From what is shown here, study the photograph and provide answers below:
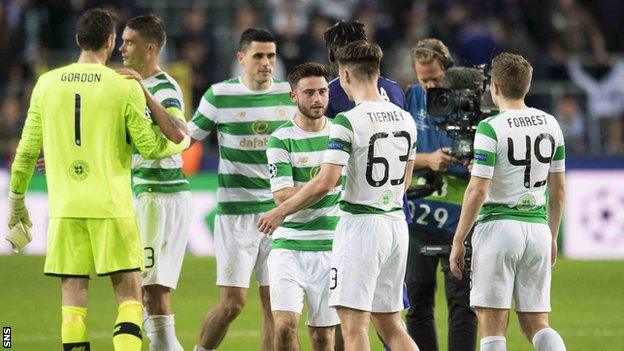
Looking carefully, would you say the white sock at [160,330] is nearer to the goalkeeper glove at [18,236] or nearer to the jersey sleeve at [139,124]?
the goalkeeper glove at [18,236]

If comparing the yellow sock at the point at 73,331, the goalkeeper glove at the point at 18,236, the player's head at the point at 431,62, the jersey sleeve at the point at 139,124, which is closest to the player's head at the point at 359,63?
the jersey sleeve at the point at 139,124

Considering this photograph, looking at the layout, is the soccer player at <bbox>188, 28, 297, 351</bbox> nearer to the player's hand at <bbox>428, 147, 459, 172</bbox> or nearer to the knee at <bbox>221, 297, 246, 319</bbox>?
the knee at <bbox>221, 297, 246, 319</bbox>

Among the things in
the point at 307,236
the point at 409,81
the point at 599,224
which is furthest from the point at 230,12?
the point at 307,236

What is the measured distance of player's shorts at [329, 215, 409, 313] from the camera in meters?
7.91

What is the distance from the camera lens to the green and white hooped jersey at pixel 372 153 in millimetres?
7855

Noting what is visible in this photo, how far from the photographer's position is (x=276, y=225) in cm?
796

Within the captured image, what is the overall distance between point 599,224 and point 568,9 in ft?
15.8

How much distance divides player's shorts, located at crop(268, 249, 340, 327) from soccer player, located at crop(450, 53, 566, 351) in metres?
0.93

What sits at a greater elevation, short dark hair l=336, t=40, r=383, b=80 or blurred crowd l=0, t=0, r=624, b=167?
blurred crowd l=0, t=0, r=624, b=167

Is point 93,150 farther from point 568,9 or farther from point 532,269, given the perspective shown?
point 568,9

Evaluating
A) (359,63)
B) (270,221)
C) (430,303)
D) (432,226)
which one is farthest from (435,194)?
(270,221)

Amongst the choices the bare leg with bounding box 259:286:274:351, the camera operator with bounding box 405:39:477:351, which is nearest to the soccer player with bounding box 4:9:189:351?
the bare leg with bounding box 259:286:274:351

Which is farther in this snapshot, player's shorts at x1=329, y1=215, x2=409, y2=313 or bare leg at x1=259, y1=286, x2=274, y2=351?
bare leg at x1=259, y1=286, x2=274, y2=351

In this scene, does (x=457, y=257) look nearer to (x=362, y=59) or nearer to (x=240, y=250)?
(x=362, y=59)
